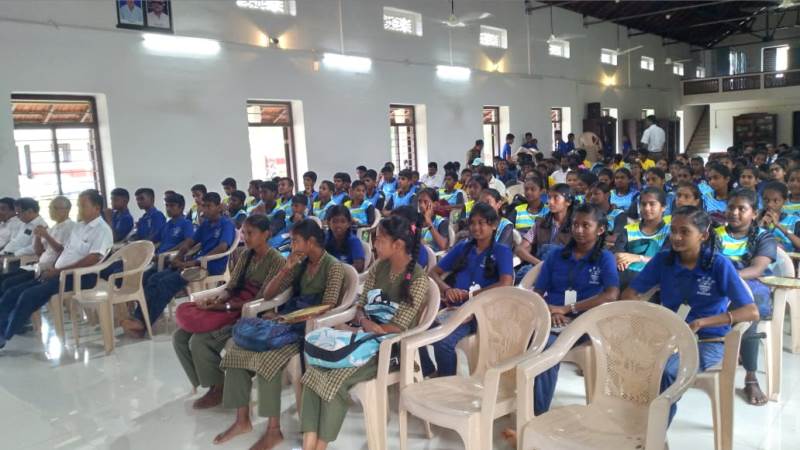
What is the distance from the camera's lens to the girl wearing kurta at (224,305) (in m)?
3.13

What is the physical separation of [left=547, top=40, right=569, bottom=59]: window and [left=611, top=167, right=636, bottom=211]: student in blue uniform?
9.94 meters

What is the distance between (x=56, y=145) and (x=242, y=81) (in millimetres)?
2547

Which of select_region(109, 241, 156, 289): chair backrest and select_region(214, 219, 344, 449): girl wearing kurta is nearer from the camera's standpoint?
select_region(214, 219, 344, 449): girl wearing kurta

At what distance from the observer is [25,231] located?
519cm

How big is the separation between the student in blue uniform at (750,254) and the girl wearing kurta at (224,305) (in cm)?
239

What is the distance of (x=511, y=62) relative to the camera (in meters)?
13.3

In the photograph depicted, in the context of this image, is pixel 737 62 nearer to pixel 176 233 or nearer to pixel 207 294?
pixel 176 233

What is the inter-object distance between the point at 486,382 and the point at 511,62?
12.1 metres

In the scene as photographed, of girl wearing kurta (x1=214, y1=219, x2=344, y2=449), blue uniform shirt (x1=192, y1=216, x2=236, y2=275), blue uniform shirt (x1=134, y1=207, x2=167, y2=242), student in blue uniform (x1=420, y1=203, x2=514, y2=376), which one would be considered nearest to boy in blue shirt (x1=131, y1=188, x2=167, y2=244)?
blue uniform shirt (x1=134, y1=207, x2=167, y2=242)

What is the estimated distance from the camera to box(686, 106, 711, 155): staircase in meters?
20.9

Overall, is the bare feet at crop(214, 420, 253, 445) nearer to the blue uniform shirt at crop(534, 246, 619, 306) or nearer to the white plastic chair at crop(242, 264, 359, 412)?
the white plastic chair at crop(242, 264, 359, 412)

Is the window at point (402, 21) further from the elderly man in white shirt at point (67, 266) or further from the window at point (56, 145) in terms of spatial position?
the elderly man in white shirt at point (67, 266)

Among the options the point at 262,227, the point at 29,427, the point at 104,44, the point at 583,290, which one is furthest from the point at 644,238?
the point at 104,44

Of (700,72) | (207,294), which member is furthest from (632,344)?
(700,72)
